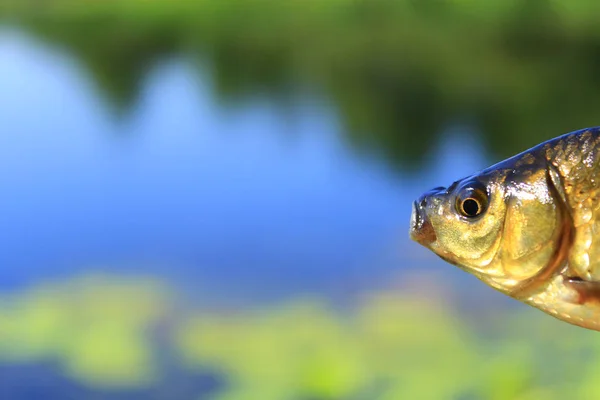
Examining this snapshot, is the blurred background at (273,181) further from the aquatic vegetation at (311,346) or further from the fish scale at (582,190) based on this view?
the fish scale at (582,190)

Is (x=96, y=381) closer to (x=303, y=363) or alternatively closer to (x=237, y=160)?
(x=303, y=363)

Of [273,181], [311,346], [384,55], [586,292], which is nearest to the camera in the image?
[586,292]

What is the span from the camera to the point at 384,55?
667cm

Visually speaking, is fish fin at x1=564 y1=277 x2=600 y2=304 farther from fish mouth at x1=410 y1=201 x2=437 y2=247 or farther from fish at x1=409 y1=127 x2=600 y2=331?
fish mouth at x1=410 y1=201 x2=437 y2=247

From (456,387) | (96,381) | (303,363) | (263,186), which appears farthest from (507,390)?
(263,186)

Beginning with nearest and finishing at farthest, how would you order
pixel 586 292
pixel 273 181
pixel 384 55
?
pixel 586 292 → pixel 273 181 → pixel 384 55

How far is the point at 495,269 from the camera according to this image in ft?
2.32

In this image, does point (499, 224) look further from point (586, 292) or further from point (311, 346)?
point (311, 346)

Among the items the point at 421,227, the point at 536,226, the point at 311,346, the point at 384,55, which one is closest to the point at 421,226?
the point at 421,227

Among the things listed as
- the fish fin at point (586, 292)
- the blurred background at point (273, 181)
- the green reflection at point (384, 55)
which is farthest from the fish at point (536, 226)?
the green reflection at point (384, 55)

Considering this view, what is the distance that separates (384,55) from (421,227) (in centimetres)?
609

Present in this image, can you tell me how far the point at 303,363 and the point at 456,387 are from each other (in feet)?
2.22

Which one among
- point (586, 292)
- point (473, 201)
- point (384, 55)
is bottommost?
point (586, 292)

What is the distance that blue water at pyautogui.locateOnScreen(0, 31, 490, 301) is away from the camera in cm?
419
